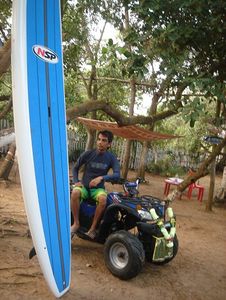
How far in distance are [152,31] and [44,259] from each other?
2519mm

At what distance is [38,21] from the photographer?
10.6 ft

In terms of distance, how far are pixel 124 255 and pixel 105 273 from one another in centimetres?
31

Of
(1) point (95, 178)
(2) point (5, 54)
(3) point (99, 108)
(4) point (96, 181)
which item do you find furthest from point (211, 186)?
(2) point (5, 54)

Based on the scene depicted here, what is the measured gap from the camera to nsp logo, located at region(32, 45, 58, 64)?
3.17 meters

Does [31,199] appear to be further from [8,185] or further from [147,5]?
[8,185]

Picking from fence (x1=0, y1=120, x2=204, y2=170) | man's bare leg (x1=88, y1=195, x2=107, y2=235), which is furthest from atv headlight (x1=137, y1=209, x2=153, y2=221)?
fence (x1=0, y1=120, x2=204, y2=170)

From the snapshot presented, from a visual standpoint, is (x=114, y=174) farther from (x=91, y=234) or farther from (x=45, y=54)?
(x=45, y=54)

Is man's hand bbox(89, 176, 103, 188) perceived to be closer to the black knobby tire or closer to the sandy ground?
the black knobby tire

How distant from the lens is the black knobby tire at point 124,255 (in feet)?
12.6

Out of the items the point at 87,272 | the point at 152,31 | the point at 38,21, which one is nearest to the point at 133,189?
the point at 87,272

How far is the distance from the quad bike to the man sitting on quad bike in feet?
0.28

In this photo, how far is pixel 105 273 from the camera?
160 inches

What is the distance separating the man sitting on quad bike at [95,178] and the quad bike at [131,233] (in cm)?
9

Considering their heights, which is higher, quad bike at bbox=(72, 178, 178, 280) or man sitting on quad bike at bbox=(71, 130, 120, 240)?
man sitting on quad bike at bbox=(71, 130, 120, 240)
